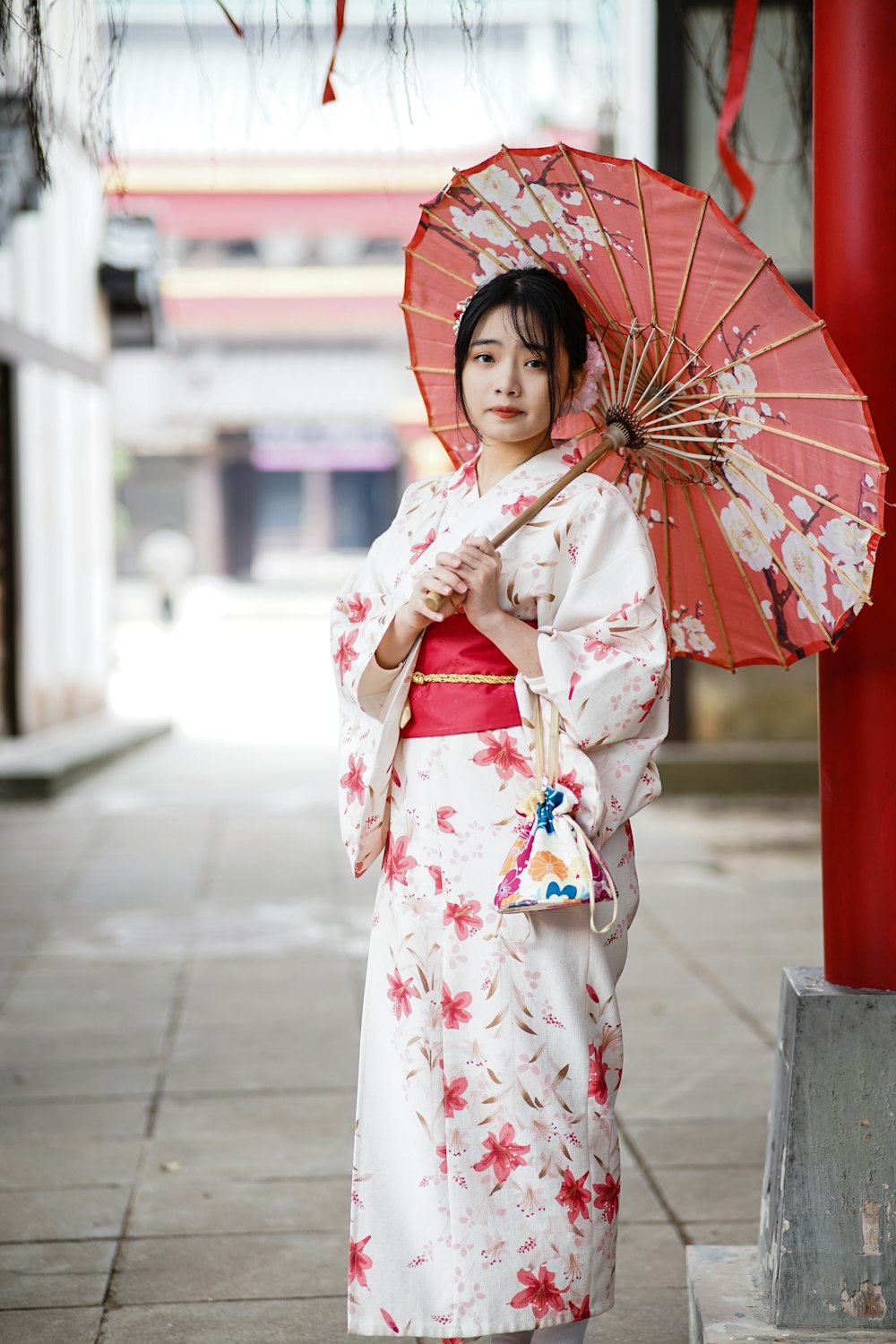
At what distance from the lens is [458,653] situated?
6.81 ft

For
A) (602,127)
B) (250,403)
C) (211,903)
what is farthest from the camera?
(250,403)

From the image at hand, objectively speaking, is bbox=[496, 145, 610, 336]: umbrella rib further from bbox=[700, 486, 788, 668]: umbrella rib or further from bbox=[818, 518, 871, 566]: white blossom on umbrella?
bbox=[818, 518, 871, 566]: white blossom on umbrella

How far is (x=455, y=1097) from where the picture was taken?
2025 millimetres

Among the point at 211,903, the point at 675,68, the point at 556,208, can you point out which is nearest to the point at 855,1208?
the point at 556,208

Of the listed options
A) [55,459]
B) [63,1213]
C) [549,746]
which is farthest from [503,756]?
[55,459]

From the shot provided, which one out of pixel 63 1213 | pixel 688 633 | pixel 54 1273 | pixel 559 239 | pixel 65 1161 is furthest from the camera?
pixel 65 1161

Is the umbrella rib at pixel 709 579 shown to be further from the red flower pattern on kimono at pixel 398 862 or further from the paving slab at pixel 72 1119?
the paving slab at pixel 72 1119

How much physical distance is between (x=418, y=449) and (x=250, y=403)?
3278 mm

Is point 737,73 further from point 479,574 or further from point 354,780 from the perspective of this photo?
point 354,780

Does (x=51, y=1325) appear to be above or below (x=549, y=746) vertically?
below

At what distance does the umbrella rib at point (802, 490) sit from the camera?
2020 millimetres

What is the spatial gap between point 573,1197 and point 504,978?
1.00ft

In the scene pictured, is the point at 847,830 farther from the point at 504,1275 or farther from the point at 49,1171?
the point at 49,1171

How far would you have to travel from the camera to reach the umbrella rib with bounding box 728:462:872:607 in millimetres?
2049
